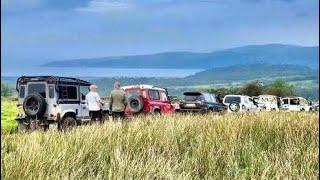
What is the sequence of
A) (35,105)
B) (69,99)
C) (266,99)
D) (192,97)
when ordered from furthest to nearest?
(266,99), (192,97), (69,99), (35,105)

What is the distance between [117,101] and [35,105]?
2.37 meters

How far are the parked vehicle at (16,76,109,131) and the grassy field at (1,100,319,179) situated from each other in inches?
247

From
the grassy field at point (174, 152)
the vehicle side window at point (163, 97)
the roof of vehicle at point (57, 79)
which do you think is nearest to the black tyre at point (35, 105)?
the roof of vehicle at point (57, 79)

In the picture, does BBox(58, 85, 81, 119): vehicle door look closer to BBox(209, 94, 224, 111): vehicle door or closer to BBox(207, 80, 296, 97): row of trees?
BBox(209, 94, 224, 111): vehicle door

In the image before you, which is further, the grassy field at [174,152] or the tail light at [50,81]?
the tail light at [50,81]

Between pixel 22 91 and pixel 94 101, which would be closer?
Result: pixel 94 101

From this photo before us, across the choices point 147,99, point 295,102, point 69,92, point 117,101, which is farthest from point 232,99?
point 117,101

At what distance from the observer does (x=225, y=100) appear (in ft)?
116

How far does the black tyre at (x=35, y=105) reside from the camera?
63.4 feet

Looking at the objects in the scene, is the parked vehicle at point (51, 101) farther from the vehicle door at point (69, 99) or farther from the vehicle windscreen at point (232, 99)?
the vehicle windscreen at point (232, 99)

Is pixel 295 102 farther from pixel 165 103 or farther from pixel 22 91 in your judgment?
pixel 22 91

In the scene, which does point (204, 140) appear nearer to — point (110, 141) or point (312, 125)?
point (110, 141)

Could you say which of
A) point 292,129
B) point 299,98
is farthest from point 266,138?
point 299,98

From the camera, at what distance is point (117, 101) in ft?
64.6
